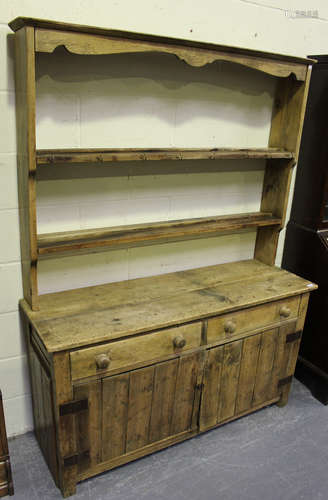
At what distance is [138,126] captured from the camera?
81.4 inches

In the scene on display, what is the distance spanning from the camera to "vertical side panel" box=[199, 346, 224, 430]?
6.87 ft

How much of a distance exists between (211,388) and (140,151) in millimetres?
1205

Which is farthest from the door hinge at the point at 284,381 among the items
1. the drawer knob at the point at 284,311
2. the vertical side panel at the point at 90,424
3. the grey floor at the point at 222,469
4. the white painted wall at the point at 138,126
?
the vertical side panel at the point at 90,424

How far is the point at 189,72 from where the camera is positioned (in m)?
2.11

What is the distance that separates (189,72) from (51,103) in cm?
70

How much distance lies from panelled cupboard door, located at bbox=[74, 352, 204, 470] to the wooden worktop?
0.72 ft

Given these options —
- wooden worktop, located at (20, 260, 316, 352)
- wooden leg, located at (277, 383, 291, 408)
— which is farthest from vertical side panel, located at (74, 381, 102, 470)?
wooden leg, located at (277, 383, 291, 408)

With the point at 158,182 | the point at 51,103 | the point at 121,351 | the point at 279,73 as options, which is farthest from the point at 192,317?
the point at 279,73

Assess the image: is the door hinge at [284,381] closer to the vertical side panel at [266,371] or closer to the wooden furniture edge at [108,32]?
the vertical side panel at [266,371]

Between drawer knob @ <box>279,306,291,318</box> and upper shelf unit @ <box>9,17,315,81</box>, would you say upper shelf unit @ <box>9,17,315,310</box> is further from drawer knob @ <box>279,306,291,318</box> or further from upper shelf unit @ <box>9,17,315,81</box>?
drawer knob @ <box>279,306,291,318</box>

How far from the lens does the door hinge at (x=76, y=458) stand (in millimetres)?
1852

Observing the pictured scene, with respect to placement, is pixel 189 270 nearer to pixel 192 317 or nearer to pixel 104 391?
pixel 192 317

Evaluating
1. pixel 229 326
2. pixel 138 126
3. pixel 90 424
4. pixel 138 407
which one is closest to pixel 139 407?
pixel 138 407

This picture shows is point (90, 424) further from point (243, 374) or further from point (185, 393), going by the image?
point (243, 374)
